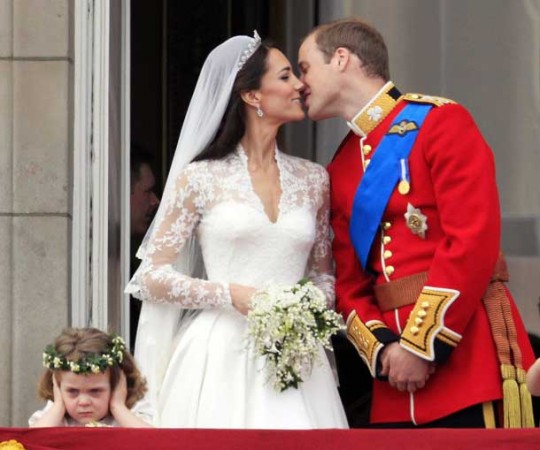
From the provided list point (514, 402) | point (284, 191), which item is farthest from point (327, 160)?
point (514, 402)

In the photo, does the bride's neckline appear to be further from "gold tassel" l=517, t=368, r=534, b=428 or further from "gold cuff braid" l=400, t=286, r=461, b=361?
"gold tassel" l=517, t=368, r=534, b=428

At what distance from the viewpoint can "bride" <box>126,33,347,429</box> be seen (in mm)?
6664

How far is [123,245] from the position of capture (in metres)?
7.77

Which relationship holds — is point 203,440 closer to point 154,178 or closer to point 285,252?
point 285,252

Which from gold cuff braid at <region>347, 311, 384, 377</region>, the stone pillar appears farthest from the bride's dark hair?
the stone pillar

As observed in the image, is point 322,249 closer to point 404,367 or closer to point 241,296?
point 241,296

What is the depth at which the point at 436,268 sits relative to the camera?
652cm

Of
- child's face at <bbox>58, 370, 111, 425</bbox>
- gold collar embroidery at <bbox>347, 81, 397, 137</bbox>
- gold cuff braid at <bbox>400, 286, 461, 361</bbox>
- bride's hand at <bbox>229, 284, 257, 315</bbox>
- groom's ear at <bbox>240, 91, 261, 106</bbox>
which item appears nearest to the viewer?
child's face at <bbox>58, 370, 111, 425</bbox>

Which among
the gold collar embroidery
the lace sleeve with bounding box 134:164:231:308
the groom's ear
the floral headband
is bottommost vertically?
the floral headband

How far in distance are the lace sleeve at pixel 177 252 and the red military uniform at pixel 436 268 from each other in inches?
19.1

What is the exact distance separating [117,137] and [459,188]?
67.6 inches

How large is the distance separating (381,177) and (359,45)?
515 mm

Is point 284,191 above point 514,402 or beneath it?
above

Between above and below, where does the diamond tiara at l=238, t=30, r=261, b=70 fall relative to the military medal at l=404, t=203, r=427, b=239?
above
